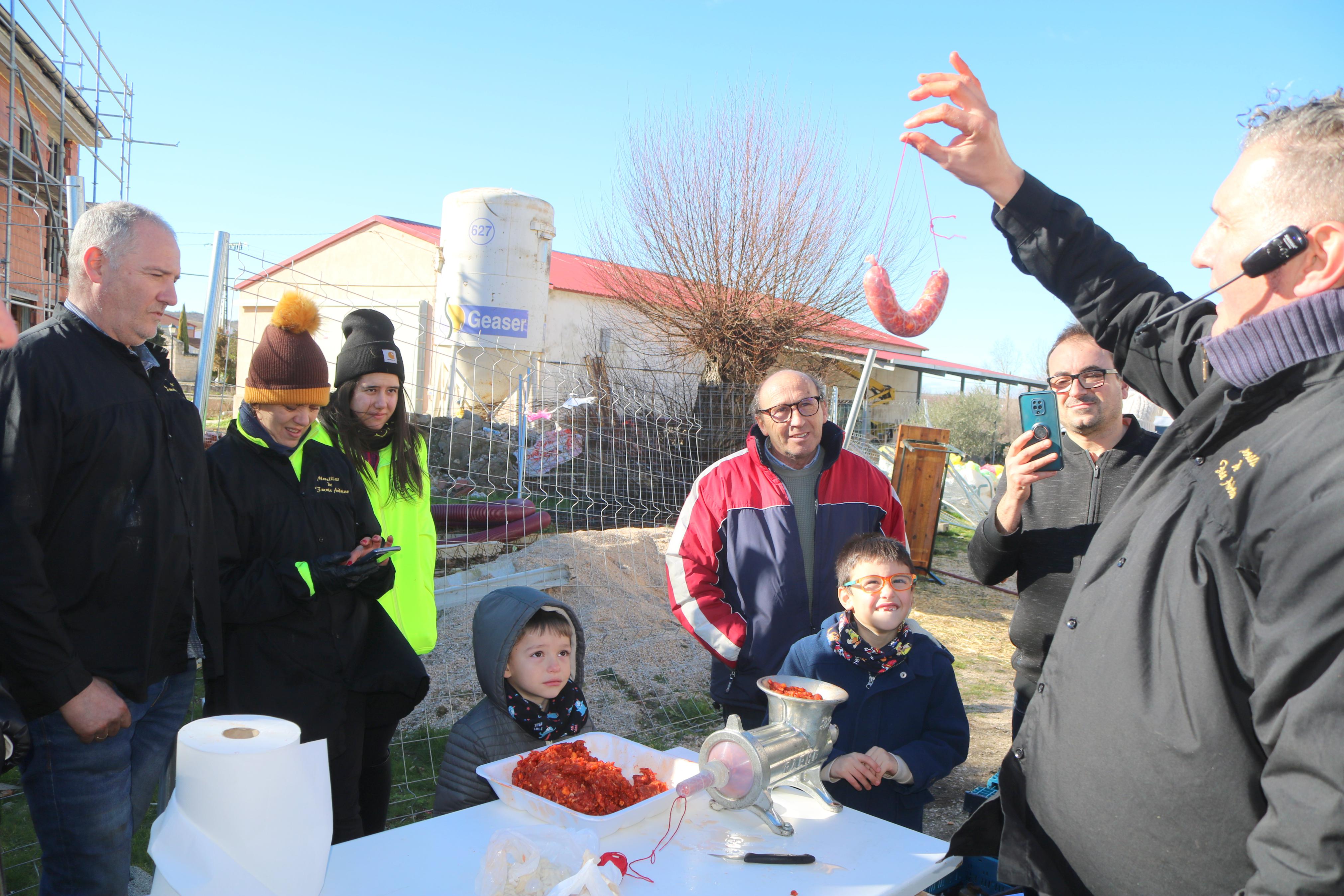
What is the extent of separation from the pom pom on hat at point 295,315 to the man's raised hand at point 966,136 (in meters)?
2.08

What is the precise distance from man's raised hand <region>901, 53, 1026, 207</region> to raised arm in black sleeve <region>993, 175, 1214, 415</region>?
0.06 meters

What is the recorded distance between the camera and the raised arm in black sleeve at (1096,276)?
1.78 m

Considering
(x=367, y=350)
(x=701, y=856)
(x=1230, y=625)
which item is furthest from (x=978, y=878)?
(x=367, y=350)

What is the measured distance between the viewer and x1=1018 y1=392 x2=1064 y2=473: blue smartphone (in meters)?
2.51

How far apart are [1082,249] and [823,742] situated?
1.34 metres

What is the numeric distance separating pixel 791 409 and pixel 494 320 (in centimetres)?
929

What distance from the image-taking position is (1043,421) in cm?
254

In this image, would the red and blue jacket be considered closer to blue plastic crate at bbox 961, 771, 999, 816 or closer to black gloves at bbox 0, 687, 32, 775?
blue plastic crate at bbox 961, 771, 999, 816

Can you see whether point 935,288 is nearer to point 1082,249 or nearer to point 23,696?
point 1082,249

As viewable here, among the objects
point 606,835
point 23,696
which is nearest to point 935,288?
point 606,835

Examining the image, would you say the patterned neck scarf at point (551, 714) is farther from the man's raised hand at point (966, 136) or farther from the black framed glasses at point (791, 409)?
the man's raised hand at point (966, 136)

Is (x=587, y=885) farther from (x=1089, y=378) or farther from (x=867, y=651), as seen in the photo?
(x=1089, y=378)

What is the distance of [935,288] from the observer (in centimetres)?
431

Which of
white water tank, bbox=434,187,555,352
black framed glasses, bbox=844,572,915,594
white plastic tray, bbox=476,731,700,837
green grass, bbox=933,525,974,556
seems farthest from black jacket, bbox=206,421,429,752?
green grass, bbox=933,525,974,556
